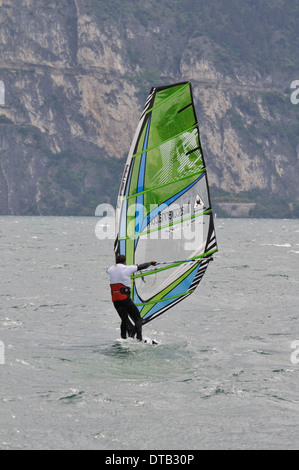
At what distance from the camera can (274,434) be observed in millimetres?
8219

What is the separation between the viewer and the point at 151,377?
10.4 metres

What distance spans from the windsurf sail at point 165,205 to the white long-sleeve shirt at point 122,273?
1.14 ft

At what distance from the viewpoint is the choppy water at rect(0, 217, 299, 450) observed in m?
8.16

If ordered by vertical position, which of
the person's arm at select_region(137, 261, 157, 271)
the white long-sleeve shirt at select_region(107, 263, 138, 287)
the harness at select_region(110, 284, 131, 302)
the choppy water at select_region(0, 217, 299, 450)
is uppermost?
the person's arm at select_region(137, 261, 157, 271)

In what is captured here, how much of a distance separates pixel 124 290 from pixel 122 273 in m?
0.30

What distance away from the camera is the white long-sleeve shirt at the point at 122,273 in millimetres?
11305

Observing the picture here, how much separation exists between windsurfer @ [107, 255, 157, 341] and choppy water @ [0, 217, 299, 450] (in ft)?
1.74
